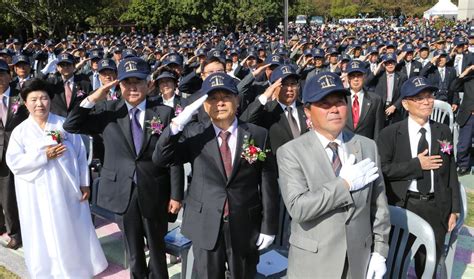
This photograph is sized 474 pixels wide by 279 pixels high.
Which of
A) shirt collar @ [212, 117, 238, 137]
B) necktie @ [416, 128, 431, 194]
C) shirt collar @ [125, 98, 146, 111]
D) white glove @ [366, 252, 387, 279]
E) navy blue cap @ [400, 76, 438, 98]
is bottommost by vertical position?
white glove @ [366, 252, 387, 279]

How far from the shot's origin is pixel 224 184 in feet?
11.0

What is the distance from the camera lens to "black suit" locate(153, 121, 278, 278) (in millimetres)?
3350

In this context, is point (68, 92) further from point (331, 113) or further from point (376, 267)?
point (376, 267)

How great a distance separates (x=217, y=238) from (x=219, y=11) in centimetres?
3924

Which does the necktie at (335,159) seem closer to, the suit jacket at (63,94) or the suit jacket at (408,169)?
the suit jacket at (408,169)

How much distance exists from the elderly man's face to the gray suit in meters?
0.10

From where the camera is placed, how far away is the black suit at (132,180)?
4.01m

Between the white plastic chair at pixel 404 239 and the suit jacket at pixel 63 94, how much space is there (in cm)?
464

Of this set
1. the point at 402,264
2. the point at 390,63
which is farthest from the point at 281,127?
the point at 390,63

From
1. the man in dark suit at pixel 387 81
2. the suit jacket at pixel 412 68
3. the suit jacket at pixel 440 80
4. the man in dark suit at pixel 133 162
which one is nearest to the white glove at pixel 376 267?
the man in dark suit at pixel 133 162

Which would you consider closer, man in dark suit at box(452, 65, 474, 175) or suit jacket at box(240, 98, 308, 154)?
suit jacket at box(240, 98, 308, 154)

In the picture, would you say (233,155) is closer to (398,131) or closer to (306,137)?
(306,137)

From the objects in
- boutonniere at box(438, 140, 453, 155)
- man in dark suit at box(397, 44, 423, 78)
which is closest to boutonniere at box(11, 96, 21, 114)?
boutonniere at box(438, 140, 453, 155)

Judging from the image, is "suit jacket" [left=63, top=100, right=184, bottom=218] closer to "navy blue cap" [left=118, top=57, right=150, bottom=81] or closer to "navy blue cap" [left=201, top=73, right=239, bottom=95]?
"navy blue cap" [left=118, top=57, right=150, bottom=81]
